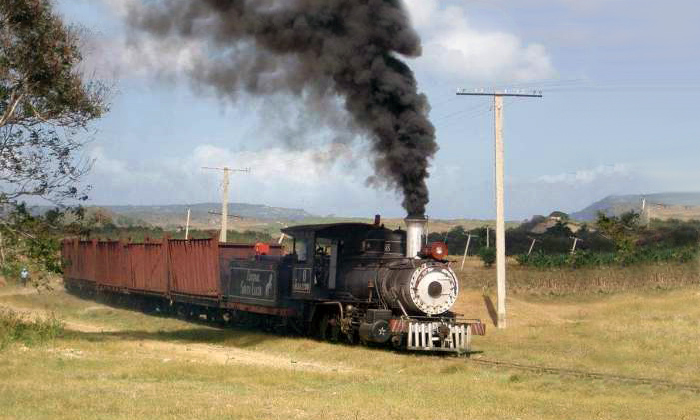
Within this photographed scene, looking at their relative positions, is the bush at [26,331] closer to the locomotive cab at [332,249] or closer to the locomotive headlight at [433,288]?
the locomotive cab at [332,249]

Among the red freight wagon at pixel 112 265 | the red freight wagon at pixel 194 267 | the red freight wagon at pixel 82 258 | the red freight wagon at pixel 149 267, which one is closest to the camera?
the red freight wagon at pixel 194 267

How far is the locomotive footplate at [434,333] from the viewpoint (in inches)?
810

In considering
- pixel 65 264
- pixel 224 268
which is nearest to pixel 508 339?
pixel 224 268

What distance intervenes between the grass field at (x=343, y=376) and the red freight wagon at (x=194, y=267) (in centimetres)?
243

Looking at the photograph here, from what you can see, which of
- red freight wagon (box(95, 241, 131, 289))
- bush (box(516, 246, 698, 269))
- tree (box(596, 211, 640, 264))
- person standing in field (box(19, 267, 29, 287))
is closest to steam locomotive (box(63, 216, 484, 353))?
person standing in field (box(19, 267, 29, 287))

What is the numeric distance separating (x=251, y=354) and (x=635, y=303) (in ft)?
62.7

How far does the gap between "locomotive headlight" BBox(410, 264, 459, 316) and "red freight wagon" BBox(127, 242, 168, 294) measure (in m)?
17.4

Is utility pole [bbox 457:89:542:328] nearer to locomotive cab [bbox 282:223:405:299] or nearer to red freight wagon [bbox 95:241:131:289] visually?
locomotive cab [bbox 282:223:405:299]

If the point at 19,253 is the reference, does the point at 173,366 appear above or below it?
below

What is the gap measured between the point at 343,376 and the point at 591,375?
15.5 feet

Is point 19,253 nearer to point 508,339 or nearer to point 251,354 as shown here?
point 251,354

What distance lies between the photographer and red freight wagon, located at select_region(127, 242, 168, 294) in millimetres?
36156

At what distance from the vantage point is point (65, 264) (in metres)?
20.6

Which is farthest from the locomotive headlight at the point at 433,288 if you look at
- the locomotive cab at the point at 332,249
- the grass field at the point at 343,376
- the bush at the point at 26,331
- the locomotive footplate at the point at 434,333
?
the bush at the point at 26,331
